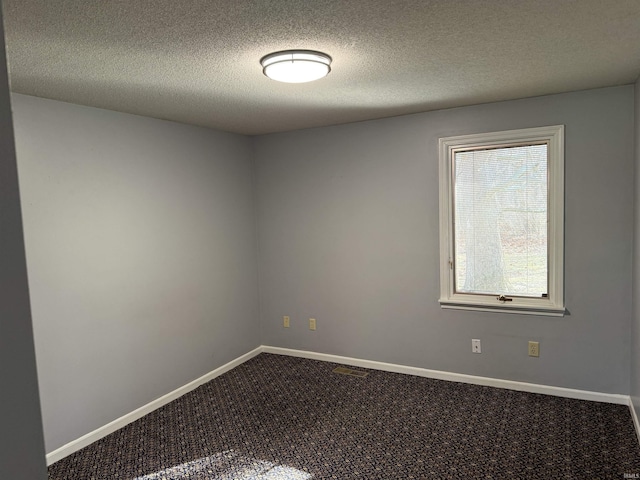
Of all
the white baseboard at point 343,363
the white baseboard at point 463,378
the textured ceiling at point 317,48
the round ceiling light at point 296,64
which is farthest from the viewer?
the white baseboard at point 463,378

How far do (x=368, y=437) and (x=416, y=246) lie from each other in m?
1.62

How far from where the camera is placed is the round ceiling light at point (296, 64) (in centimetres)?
215

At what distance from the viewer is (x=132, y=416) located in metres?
3.29

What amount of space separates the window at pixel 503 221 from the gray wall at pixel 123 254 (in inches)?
80.4

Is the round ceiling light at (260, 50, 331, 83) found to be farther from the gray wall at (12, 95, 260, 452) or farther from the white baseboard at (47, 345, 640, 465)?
the white baseboard at (47, 345, 640, 465)

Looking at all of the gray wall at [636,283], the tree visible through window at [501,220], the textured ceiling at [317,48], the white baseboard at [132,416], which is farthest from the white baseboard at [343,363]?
the textured ceiling at [317,48]

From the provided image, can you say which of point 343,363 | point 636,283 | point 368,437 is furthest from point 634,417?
point 343,363

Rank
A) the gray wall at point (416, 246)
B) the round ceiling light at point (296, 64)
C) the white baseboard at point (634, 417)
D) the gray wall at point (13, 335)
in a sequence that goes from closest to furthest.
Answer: the gray wall at point (13, 335) < the round ceiling light at point (296, 64) < the white baseboard at point (634, 417) < the gray wall at point (416, 246)

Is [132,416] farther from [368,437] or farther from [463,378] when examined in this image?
[463,378]

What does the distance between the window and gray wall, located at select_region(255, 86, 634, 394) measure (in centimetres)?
8

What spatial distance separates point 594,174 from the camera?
10.3 feet

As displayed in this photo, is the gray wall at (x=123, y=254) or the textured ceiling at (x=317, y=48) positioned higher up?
the textured ceiling at (x=317, y=48)

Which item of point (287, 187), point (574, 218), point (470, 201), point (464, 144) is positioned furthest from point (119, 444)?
point (574, 218)

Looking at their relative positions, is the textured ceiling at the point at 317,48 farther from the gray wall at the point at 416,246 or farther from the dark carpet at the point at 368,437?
the dark carpet at the point at 368,437
